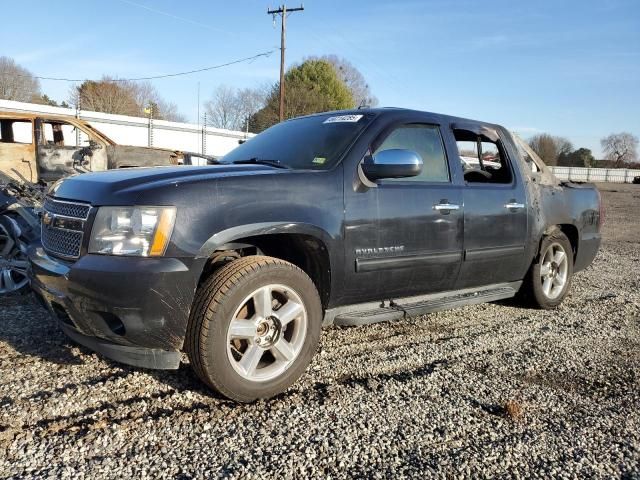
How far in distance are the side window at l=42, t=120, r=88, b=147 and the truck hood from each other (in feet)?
19.4

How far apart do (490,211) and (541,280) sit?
1.31 metres

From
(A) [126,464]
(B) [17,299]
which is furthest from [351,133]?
(B) [17,299]

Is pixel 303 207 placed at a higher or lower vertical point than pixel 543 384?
higher

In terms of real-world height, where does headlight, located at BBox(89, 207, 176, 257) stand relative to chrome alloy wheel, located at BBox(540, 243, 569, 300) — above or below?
above

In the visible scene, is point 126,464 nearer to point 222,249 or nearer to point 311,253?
point 222,249

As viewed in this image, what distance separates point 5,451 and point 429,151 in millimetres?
3346

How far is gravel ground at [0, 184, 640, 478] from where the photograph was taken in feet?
7.93

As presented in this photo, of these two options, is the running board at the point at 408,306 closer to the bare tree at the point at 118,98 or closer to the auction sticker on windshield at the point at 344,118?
the auction sticker on windshield at the point at 344,118

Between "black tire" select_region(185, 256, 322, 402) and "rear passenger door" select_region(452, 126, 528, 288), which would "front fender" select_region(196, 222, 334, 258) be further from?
"rear passenger door" select_region(452, 126, 528, 288)

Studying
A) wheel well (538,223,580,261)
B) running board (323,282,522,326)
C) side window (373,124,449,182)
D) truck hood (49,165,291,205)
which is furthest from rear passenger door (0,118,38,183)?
wheel well (538,223,580,261)

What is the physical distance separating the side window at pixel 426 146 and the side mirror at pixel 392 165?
1.25ft

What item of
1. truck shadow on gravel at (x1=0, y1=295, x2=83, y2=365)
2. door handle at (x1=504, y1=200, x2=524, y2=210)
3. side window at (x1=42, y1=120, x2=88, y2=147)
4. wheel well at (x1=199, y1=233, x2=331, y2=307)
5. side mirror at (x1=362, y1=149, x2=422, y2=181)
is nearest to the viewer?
wheel well at (x1=199, y1=233, x2=331, y2=307)

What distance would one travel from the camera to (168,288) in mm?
2793

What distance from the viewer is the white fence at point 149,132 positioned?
21531mm
